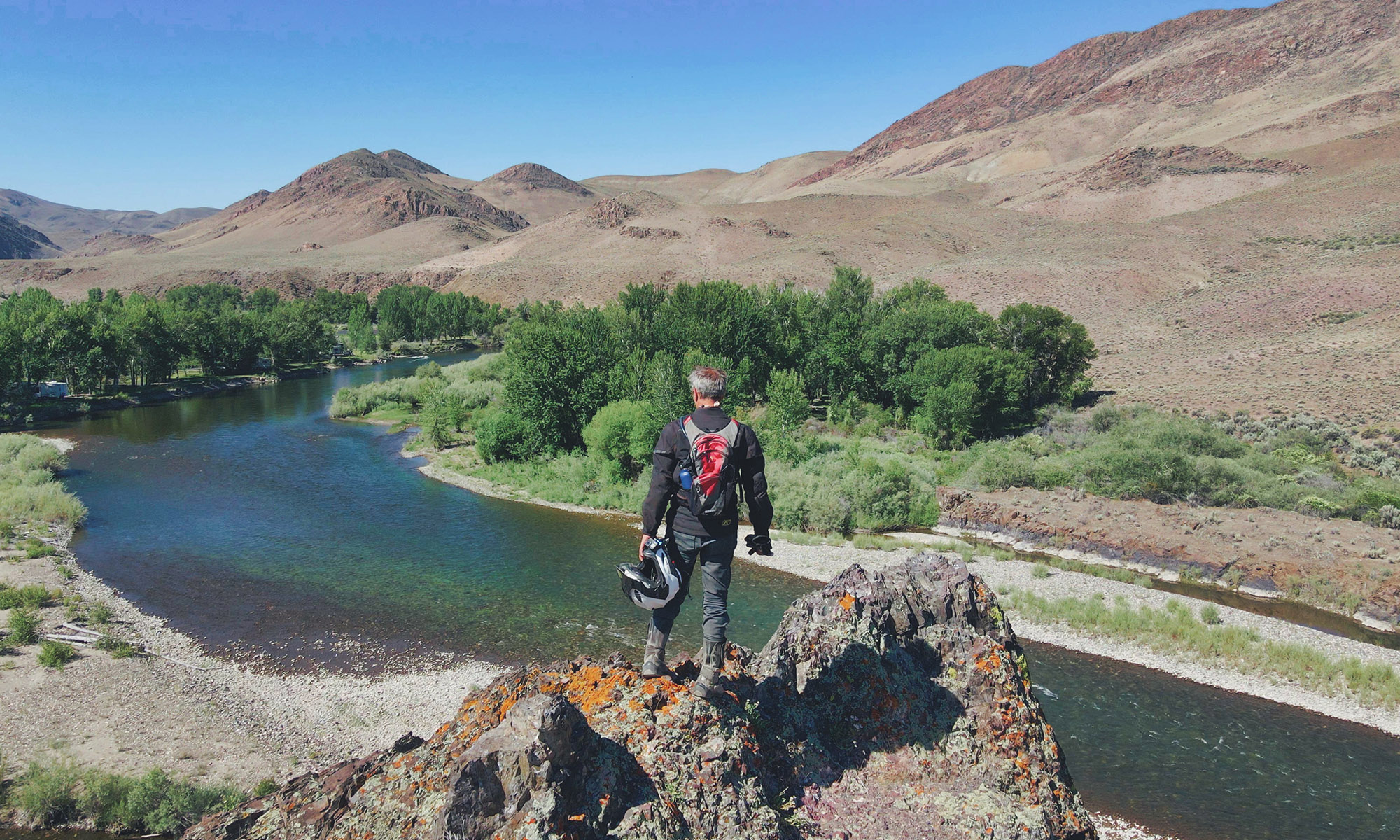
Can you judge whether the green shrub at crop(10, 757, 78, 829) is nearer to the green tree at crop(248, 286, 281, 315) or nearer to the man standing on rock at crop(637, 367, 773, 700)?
the man standing on rock at crop(637, 367, 773, 700)

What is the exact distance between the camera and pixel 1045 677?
15.1 m

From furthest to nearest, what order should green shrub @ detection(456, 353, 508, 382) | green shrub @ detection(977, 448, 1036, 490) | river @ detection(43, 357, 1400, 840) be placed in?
1. green shrub @ detection(456, 353, 508, 382)
2. green shrub @ detection(977, 448, 1036, 490)
3. river @ detection(43, 357, 1400, 840)

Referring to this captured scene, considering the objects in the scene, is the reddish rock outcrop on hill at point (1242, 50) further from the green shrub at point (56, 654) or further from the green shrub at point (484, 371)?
the green shrub at point (56, 654)

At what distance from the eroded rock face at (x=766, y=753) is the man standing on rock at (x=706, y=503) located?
37cm

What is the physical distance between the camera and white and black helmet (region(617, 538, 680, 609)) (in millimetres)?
5488

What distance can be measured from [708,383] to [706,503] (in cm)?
94

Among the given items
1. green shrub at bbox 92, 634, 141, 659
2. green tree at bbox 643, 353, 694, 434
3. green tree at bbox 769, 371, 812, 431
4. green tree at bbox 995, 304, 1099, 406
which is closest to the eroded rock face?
green shrub at bbox 92, 634, 141, 659

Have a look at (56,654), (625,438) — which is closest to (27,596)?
(56,654)

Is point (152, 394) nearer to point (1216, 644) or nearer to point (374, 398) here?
point (374, 398)

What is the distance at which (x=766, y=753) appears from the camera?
5.44 meters

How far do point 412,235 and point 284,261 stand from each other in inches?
1531

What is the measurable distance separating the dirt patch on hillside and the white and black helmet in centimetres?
2109

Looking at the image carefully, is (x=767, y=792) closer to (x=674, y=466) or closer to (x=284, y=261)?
(x=674, y=466)

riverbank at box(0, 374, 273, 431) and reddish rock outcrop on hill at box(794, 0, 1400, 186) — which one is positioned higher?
reddish rock outcrop on hill at box(794, 0, 1400, 186)
